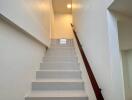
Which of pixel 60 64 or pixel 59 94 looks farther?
pixel 60 64

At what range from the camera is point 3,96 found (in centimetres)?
140

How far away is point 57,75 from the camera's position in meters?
2.74

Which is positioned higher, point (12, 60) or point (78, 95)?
point (12, 60)

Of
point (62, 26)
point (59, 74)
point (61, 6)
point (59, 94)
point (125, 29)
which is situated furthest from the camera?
point (62, 26)

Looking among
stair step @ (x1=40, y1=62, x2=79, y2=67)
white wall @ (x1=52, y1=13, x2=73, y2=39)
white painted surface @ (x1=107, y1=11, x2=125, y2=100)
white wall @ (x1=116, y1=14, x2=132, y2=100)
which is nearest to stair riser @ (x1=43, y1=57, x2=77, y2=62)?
stair step @ (x1=40, y1=62, x2=79, y2=67)

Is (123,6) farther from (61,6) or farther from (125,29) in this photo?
(61,6)

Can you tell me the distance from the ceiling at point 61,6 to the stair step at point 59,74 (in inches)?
154

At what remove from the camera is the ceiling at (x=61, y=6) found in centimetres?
577

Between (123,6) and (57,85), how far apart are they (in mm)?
1689

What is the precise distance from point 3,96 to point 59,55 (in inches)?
97.4

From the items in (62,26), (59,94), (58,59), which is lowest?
(59,94)

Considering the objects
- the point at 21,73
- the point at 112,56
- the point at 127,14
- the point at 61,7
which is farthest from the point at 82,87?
the point at 61,7

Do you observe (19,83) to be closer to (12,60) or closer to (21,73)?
(21,73)

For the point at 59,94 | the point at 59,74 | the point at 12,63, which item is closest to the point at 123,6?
the point at 12,63
